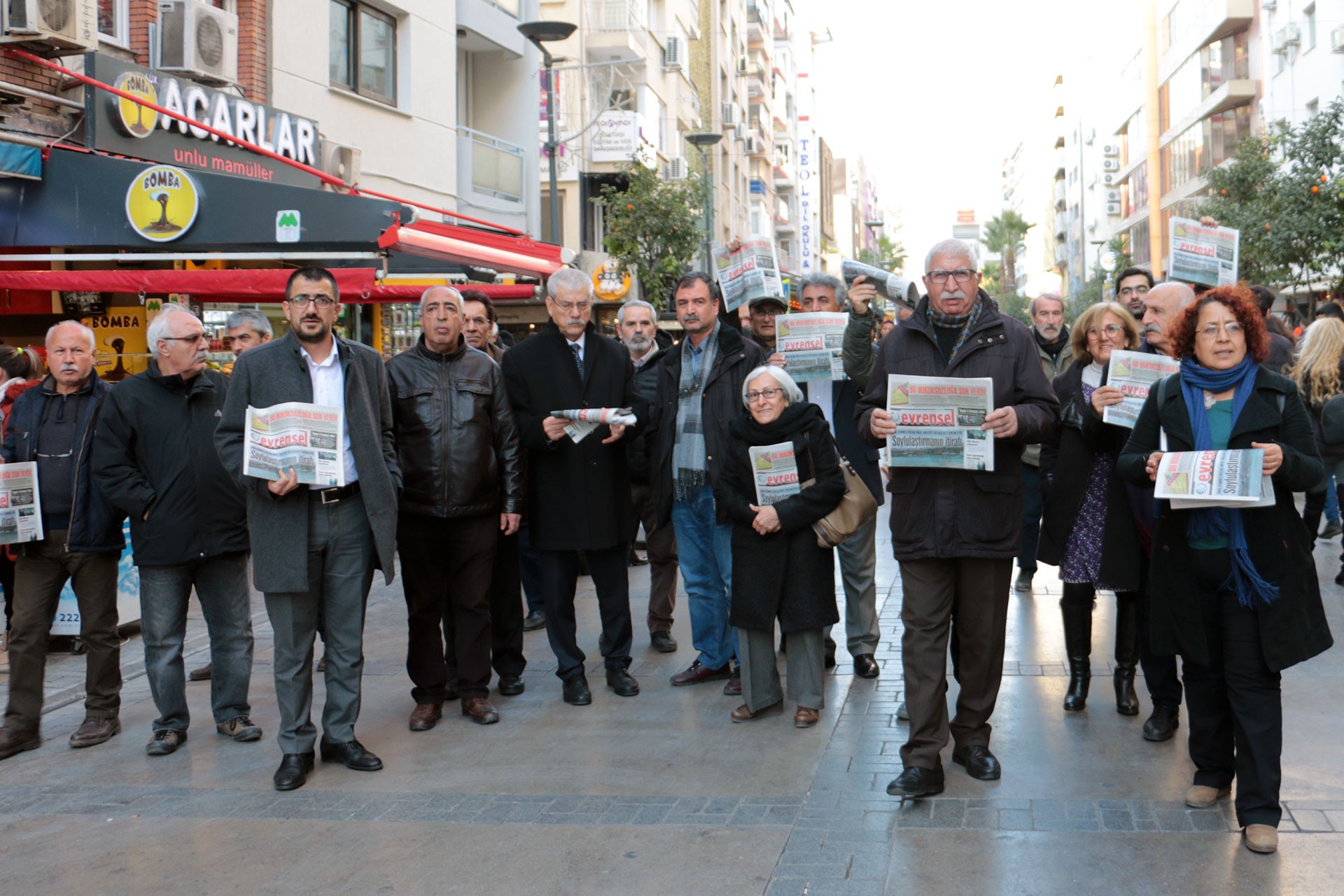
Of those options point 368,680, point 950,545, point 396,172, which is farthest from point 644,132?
point 950,545

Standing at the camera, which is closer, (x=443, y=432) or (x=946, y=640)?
(x=946, y=640)

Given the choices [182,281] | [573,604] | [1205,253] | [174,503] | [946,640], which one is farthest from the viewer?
[182,281]

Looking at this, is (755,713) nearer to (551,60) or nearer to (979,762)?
(979,762)

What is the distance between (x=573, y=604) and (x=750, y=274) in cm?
220

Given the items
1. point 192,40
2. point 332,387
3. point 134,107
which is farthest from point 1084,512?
point 192,40

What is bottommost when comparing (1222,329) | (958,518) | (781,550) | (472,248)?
(781,550)

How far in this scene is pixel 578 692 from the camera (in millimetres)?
7051

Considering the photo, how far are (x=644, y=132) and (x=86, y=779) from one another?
2889cm

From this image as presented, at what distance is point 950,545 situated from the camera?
5.33 m

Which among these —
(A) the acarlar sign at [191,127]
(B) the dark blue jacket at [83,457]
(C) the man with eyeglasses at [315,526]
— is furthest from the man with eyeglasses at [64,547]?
(A) the acarlar sign at [191,127]

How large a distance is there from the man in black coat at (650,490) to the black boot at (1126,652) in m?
2.77

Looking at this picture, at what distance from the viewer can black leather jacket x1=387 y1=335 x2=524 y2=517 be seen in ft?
21.8

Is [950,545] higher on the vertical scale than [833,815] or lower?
higher

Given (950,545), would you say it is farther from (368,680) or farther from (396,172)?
(396,172)
